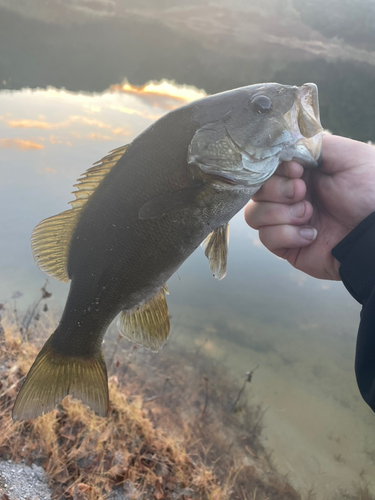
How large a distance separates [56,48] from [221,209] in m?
33.4

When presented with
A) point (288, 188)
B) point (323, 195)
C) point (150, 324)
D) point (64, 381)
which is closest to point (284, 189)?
point (288, 188)

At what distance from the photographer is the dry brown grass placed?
3080 millimetres

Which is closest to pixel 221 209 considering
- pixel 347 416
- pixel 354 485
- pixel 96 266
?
pixel 96 266

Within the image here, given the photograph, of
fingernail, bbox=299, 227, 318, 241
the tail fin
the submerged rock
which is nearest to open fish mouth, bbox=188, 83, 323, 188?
fingernail, bbox=299, 227, 318, 241

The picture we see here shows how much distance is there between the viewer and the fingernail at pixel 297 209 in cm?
201

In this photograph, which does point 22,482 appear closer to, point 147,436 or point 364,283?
point 147,436

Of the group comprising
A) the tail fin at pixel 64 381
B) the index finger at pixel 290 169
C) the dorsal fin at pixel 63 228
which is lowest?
the tail fin at pixel 64 381

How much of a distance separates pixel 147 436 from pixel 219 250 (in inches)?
129

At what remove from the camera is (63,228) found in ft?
5.49

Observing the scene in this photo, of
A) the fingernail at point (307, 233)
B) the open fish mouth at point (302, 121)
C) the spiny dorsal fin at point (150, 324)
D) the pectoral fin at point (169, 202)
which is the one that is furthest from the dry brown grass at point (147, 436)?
the open fish mouth at point (302, 121)

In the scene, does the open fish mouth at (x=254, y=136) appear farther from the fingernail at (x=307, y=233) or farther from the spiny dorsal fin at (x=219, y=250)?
the fingernail at (x=307, y=233)

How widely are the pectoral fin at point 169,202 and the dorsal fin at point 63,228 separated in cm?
34

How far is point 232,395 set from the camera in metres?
5.82

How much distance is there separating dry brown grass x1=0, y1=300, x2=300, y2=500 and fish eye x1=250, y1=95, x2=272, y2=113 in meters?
3.47
